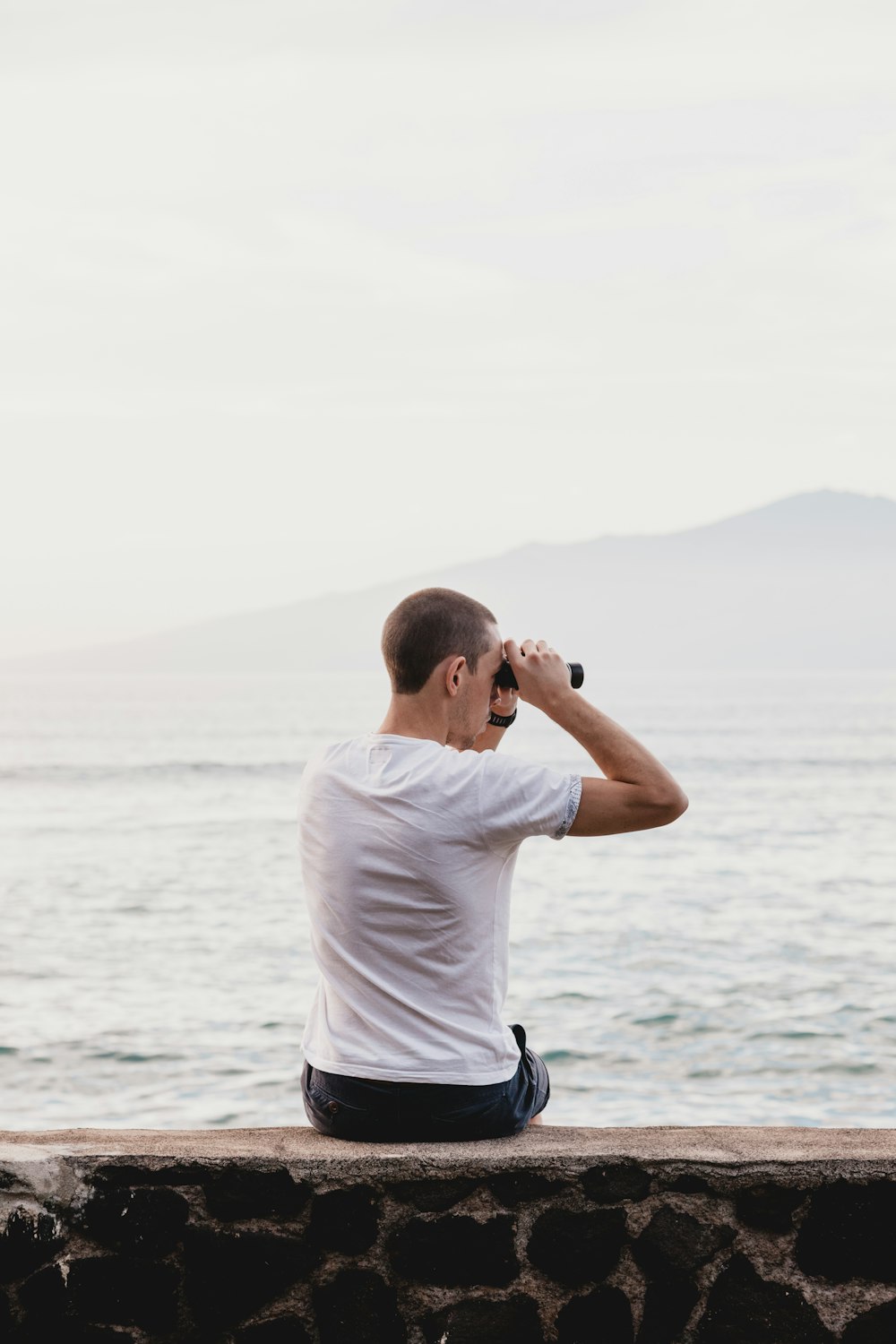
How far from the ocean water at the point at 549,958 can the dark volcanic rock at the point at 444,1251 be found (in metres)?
5.98

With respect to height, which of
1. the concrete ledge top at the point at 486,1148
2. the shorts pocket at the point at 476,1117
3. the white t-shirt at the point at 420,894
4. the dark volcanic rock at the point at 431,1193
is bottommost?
the dark volcanic rock at the point at 431,1193

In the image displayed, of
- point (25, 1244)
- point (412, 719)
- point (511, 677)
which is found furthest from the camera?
point (511, 677)

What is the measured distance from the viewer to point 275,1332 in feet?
8.09

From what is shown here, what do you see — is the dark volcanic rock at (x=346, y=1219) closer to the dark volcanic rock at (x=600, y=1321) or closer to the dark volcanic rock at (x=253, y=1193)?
the dark volcanic rock at (x=253, y=1193)

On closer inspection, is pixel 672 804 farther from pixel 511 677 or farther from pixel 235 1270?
pixel 235 1270

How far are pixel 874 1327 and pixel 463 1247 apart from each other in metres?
0.76

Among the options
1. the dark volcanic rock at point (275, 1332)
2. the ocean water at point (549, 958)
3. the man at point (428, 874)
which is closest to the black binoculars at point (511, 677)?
the man at point (428, 874)

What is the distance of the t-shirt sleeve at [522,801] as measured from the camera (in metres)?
2.48

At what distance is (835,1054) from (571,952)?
434 centimetres

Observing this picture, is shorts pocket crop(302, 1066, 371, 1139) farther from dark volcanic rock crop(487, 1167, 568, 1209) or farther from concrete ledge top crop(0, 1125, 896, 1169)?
dark volcanic rock crop(487, 1167, 568, 1209)

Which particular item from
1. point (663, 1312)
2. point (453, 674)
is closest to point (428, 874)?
point (453, 674)

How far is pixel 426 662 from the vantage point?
2.64 metres

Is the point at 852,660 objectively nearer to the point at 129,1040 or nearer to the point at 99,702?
the point at 99,702

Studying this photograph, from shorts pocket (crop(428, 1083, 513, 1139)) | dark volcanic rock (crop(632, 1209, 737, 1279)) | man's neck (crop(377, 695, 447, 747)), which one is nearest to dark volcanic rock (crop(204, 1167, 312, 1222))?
shorts pocket (crop(428, 1083, 513, 1139))
